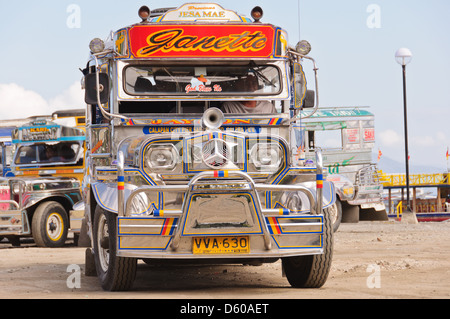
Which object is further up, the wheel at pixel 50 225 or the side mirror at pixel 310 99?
the side mirror at pixel 310 99

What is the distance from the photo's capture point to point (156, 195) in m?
7.94

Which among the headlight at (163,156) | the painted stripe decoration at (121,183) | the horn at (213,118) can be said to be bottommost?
the painted stripe decoration at (121,183)

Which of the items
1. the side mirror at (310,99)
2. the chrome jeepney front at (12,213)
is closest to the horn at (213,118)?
the side mirror at (310,99)

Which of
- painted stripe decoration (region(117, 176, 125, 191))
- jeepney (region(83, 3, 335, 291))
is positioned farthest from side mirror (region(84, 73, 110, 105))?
painted stripe decoration (region(117, 176, 125, 191))

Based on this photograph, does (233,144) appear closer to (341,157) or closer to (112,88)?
(112,88)

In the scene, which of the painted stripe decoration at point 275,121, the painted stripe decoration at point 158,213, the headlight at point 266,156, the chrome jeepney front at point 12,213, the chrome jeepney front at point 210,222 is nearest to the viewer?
the chrome jeepney front at point 210,222

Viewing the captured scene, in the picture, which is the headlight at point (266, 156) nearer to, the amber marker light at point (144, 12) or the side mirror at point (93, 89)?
the side mirror at point (93, 89)

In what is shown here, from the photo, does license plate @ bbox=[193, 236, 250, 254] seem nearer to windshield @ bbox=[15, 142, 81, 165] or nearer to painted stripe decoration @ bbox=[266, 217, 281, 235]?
painted stripe decoration @ bbox=[266, 217, 281, 235]

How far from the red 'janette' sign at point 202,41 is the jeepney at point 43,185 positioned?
5.34 metres

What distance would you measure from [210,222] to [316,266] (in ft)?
4.19

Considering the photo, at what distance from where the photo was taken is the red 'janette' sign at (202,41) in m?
8.88

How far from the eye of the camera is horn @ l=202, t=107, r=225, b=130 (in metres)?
8.14
